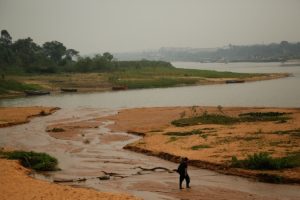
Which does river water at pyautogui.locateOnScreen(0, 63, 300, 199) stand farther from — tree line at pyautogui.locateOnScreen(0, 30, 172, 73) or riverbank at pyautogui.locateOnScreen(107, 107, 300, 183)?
tree line at pyautogui.locateOnScreen(0, 30, 172, 73)

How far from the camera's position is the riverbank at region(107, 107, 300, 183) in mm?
24875

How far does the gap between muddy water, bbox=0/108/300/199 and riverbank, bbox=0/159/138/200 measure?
141 cm

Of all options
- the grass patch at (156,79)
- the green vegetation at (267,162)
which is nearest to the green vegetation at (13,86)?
the grass patch at (156,79)

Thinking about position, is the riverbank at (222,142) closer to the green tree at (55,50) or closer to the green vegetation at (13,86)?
the green vegetation at (13,86)

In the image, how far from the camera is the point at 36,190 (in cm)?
2105

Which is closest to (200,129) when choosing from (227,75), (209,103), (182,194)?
(182,194)

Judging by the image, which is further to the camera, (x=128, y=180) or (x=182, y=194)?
(x=128, y=180)

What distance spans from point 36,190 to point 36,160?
7138 mm

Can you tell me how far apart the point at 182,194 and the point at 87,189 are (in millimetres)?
4901

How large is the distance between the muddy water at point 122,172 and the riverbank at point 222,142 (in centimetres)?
91

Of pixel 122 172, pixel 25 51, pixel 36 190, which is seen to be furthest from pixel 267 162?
pixel 25 51

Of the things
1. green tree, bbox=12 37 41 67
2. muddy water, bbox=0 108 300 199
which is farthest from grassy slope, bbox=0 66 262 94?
muddy water, bbox=0 108 300 199

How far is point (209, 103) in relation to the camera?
232 ft

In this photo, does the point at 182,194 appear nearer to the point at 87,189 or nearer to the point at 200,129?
the point at 87,189
